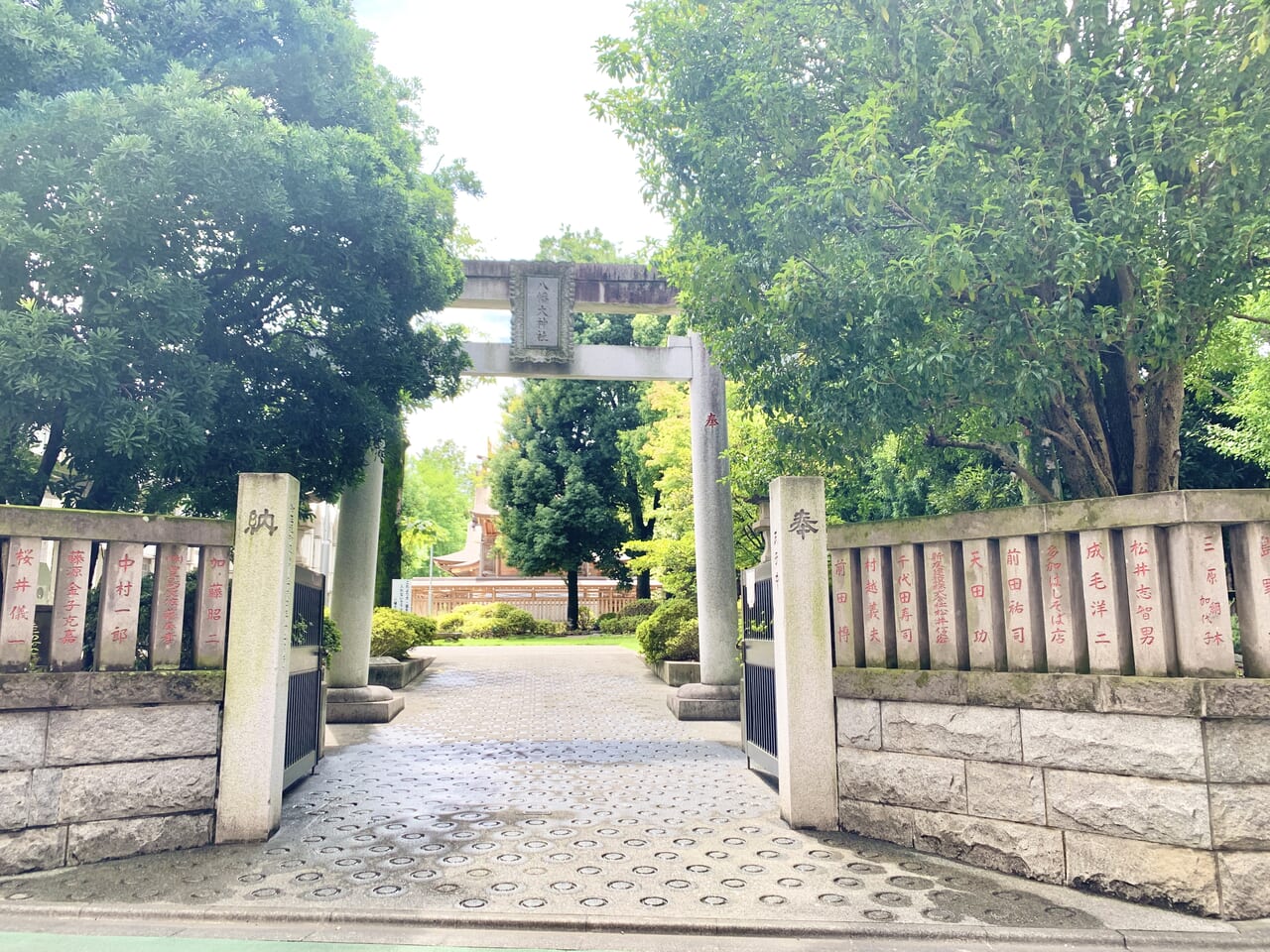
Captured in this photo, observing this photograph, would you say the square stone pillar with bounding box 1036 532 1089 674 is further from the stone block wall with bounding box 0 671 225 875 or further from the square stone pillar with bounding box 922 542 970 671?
the stone block wall with bounding box 0 671 225 875

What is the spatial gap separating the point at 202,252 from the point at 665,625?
9.49 meters

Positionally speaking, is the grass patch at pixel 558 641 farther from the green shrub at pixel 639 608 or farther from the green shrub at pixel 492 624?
the green shrub at pixel 639 608

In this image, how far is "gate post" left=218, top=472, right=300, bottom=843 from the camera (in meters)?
5.49

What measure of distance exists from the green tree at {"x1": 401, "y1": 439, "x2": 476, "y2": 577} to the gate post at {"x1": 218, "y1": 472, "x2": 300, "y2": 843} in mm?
29752

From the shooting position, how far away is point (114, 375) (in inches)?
255

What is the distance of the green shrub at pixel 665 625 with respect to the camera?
14367 millimetres

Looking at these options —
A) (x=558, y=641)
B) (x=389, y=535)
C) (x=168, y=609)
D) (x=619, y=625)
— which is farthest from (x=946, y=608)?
(x=619, y=625)

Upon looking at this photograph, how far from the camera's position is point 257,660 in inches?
221

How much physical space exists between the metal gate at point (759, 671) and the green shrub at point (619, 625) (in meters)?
18.9

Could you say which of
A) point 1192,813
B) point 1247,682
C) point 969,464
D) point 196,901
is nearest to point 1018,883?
point 1192,813

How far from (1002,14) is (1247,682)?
13.7 ft

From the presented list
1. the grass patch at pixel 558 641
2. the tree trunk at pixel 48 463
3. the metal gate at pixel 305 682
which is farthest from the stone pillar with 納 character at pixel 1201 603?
the grass patch at pixel 558 641

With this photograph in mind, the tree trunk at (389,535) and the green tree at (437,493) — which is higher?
the green tree at (437,493)

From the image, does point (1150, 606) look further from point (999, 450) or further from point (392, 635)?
point (392, 635)
